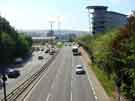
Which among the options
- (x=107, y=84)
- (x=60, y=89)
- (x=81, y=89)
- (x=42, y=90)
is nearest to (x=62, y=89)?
(x=60, y=89)

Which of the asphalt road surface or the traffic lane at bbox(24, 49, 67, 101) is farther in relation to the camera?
the traffic lane at bbox(24, 49, 67, 101)

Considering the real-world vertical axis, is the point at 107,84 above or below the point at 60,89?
above

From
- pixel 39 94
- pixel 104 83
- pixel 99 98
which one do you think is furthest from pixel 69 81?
pixel 99 98

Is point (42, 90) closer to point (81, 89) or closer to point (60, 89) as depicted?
point (60, 89)

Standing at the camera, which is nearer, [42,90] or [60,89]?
[42,90]

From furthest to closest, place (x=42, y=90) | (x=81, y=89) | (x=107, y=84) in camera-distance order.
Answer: (x=107, y=84) → (x=81, y=89) → (x=42, y=90)

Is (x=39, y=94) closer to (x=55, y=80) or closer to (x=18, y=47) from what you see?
(x=55, y=80)

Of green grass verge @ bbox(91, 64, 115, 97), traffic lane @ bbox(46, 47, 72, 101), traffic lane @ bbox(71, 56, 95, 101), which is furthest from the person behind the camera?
green grass verge @ bbox(91, 64, 115, 97)

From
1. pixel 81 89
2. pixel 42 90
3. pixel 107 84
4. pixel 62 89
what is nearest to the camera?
pixel 42 90

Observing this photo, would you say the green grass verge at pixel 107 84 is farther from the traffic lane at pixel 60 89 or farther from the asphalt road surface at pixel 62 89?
the traffic lane at pixel 60 89

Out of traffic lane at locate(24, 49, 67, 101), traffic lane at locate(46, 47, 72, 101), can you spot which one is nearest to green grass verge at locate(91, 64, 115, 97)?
traffic lane at locate(46, 47, 72, 101)

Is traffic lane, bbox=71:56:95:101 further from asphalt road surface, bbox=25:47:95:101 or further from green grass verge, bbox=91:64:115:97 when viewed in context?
green grass verge, bbox=91:64:115:97

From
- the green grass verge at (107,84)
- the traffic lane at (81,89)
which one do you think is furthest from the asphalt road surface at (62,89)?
the green grass verge at (107,84)

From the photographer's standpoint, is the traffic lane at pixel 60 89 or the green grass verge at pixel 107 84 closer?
the traffic lane at pixel 60 89
